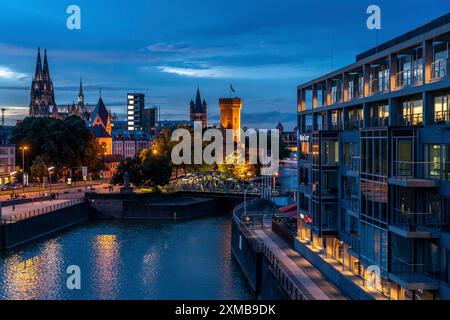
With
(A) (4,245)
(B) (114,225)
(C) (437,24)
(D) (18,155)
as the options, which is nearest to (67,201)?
(B) (114,225)

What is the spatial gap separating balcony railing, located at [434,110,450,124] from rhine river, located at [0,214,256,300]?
18626 millimetres

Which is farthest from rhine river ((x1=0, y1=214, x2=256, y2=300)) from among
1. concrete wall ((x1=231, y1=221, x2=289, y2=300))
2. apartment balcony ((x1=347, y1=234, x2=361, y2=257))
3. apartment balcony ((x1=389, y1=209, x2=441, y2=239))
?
apartment balcony ((x1=389, y1=209, x2=441, y2=239))

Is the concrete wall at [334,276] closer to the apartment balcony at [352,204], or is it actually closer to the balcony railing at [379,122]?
the apartment balcony at [352,204]

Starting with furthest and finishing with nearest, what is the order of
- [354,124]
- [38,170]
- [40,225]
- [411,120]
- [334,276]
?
[38,170] < [40,225] < [354,124] < [334,276] < [411,120]

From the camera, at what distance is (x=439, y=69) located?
25.6m

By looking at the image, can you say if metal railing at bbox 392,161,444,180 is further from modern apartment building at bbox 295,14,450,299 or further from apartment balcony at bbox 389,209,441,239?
apartment balcony at bbox 389,209,441,239

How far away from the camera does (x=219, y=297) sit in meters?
40.3

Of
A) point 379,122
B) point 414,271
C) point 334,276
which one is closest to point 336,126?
point 379,122

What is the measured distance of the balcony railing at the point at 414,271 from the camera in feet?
80.9

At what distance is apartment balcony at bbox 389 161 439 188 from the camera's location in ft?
80.3

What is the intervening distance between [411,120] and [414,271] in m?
6.41

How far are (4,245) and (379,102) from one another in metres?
38.6

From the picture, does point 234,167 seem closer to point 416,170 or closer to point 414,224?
point 416,170
